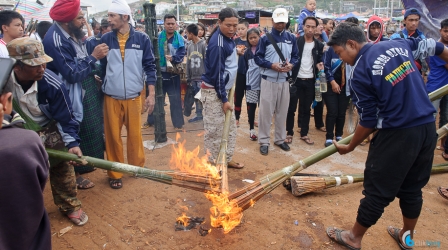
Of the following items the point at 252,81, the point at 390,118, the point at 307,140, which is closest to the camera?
the point at 390,118

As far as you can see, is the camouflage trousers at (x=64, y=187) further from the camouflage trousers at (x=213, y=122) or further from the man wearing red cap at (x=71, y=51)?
the camouflage trousers at (x=213, y=122)

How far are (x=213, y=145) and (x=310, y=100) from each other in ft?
8.29

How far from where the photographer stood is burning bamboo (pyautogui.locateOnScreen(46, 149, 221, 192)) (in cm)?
334

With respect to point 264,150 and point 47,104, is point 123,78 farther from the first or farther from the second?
point 264,150

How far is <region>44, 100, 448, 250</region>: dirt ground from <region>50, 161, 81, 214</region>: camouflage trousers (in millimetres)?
210

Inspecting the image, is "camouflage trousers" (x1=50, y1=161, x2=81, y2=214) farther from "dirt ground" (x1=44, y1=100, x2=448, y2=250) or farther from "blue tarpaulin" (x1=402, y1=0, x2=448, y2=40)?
"blue tarpaulin" (x1=402, y1=0, x2=448, y2=40)

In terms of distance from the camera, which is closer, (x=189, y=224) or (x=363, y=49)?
(x=363, y=49)

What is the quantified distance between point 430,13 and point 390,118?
5.78m

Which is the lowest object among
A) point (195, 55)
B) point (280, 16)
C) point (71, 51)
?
point (195, 55)

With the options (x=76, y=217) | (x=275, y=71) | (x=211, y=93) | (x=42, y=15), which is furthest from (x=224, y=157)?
(x=42, y=15)

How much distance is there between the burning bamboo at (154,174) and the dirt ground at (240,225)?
52 centimetres

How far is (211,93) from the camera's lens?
4648mm

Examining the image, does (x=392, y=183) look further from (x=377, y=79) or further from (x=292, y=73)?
(x=292, y=73)

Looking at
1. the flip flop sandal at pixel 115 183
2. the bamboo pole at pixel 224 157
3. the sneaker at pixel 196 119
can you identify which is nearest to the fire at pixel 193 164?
the bamboo pole at pixel 224 157
